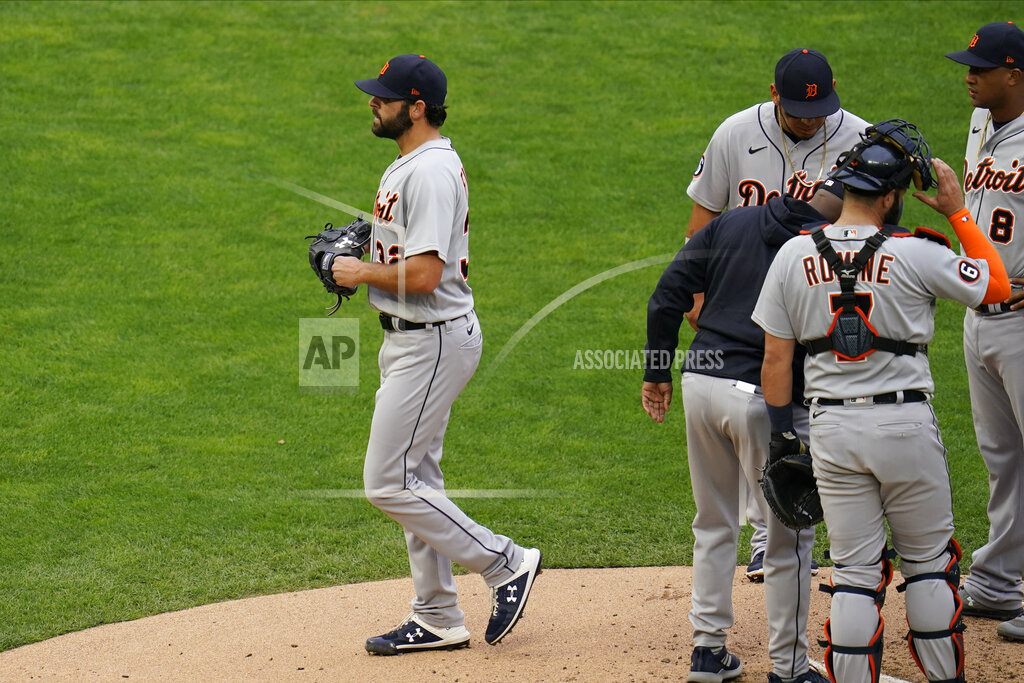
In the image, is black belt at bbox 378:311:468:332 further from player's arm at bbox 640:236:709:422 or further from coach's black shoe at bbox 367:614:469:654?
coach's black shoe at bbox 367:614:469:654

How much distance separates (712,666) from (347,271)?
5.84ft

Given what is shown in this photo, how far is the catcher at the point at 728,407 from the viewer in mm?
3557

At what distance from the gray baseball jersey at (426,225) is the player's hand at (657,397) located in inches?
28.4

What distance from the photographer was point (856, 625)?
3.21 m

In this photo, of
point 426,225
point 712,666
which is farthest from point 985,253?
point 426,225

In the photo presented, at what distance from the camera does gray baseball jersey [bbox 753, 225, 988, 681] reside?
3146 millimetres

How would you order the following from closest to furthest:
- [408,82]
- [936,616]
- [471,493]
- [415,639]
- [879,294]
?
[879,294] → [936,616] → [408,82] → [415,639] → [471,493]

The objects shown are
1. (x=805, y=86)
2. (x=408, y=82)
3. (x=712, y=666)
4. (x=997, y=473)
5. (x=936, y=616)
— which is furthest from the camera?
(x=997, y=473)

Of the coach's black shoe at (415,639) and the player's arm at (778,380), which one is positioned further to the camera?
the coach's black shoe at (415,639)

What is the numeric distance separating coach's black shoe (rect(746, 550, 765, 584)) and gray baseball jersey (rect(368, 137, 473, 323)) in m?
1.65

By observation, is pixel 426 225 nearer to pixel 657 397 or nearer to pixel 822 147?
pixel 657 397

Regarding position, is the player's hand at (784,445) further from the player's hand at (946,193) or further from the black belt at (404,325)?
the black belt at (404,325)

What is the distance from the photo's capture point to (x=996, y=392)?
4.22 metres

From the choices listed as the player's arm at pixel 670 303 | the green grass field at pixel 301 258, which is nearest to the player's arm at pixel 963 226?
the player's arm at pixel 670 303
